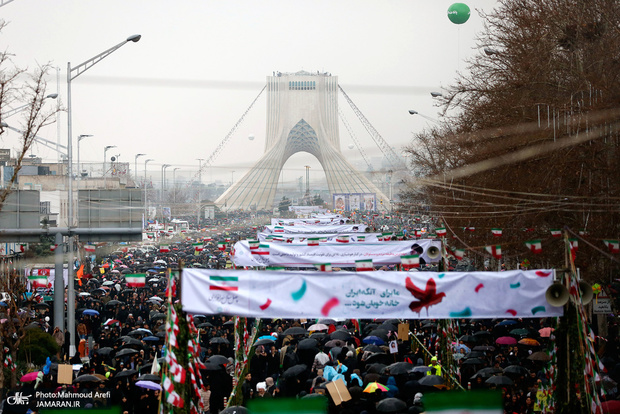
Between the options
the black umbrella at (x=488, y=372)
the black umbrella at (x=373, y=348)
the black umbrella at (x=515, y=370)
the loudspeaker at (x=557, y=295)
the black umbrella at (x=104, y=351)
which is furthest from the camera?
the black umbrella at (x=104, y=351)

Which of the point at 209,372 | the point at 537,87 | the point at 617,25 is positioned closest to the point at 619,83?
the point at 617,25

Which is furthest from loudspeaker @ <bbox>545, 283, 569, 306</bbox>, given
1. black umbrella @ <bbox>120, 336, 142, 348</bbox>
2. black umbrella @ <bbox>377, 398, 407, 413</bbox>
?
black umbrella @ <bbox>120, 336, 142, 348</bbox>

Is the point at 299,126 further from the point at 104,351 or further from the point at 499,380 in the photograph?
the point at 499,380

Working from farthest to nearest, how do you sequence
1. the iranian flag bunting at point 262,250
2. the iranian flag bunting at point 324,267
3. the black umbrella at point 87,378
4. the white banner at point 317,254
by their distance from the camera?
the iranian flag bunting at point 262,250, the white banner at point 317,254, the iranian flag bunting at point 324,267, the black umbrella at point 87,378

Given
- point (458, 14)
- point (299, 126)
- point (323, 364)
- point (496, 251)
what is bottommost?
point (323, 364)

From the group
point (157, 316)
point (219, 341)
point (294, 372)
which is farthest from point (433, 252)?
point (157, 316)

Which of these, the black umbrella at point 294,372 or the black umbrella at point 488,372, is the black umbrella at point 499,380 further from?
the black umbrella at point 294,372

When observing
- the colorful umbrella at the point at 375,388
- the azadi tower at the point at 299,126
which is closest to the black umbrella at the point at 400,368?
the colorful umbrella at the point at 375,388
